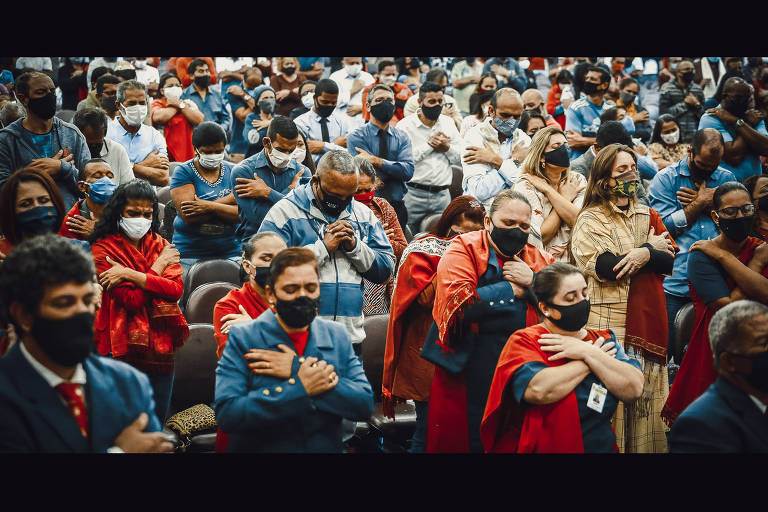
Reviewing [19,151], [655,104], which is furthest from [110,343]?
[655,104]

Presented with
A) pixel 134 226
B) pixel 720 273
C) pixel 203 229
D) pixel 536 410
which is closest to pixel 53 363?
pixel 134 226

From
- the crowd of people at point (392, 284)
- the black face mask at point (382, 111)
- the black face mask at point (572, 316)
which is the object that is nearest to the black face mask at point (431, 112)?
the crowd of people at point (392, 284)

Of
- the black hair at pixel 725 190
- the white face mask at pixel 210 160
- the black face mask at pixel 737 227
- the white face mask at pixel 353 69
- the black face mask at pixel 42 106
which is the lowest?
the black face mask at pixel 737 227

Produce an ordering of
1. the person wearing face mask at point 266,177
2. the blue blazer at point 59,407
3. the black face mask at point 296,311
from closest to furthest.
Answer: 1. the blue blazer at point 59,407
2. the black face mask at point 296,311
3. the person wearing face mask at point 266,177

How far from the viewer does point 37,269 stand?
2287 mm

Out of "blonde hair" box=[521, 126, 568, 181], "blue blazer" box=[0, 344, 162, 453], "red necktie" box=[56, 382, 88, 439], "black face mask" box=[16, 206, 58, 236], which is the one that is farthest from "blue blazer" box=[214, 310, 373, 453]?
"blonde hair" box=[521, 126, 568, 181]

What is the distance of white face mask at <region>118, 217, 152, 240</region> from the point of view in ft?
11.1

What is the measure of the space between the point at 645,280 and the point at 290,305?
6.24 ft

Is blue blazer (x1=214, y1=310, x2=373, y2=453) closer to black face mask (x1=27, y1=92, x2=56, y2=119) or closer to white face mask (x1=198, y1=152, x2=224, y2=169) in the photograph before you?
black face mask (x1=27, y1=92, x2=56, y2=119)

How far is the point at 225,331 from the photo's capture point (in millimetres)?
3102

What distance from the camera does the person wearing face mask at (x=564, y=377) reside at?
9.46 feet

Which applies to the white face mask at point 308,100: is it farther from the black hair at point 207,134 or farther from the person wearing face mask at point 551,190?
the person wearing face mask at point 551,190

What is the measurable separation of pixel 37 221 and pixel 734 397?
2.55m

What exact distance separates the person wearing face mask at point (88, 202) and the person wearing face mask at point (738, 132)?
3.95 metres
